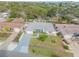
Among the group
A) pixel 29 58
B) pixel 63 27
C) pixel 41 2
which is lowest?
pixel 29 58

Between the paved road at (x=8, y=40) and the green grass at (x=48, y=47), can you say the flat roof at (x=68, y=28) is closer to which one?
the green grass at (x=48, y=47)

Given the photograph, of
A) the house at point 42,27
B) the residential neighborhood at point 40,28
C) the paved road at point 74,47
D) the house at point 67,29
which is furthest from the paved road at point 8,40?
the paved road at point 74,47

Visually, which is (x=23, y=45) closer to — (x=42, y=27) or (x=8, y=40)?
(x=8, y=40)

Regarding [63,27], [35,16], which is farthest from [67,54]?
[35,16]

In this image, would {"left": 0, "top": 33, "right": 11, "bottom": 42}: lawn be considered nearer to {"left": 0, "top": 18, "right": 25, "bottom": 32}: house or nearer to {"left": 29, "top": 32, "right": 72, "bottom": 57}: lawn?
{"left": 0, "top": 18, "right": 25, "bottom": 32}: house

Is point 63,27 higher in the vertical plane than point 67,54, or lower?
higher

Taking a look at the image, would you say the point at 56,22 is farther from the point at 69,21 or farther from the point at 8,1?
the point at 8,1
